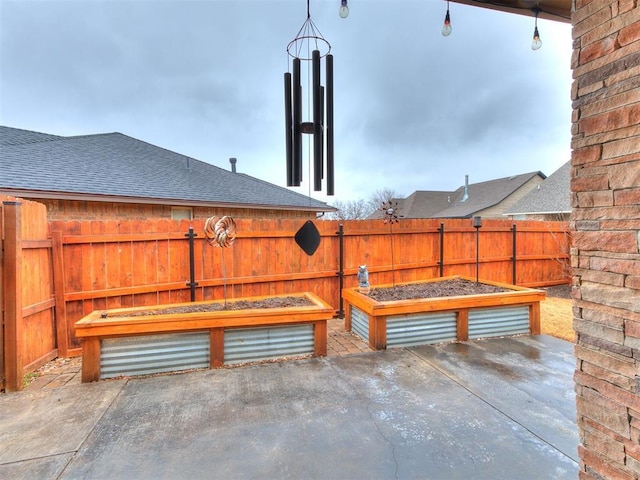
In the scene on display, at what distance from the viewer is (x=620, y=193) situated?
3.65 feet

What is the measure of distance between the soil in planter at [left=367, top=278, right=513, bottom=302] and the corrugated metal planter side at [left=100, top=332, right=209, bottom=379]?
2.25 meters

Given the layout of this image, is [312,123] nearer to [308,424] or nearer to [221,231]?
[221,231]

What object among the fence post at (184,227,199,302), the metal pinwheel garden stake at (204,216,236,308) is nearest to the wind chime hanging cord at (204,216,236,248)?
the metal pinwheel garden stake at (204,216,236,308)

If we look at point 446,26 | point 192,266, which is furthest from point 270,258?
point 446,26

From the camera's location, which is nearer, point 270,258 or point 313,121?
point 313,121

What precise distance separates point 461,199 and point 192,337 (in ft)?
77.4

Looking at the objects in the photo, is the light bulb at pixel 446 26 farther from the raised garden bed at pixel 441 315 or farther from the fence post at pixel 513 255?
the fence post at pixel 513 255

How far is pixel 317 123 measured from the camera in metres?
2.61

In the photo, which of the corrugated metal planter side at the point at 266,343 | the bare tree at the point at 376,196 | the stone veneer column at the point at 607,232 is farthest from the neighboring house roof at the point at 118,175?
the bare tree at the point at 376,196

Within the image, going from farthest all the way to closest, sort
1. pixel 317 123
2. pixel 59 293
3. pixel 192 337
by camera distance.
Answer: pixel 59 293
pixel 192 337
pixel 317 123

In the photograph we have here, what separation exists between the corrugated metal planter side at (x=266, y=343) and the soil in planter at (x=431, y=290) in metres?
1.15

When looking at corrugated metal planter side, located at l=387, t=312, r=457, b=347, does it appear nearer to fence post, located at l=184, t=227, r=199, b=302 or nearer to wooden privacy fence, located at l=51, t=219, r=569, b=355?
wooden privacy fence, located at l=51, t=219, r=569, b=355

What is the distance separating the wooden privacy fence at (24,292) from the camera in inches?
116

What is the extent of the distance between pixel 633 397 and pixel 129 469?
8.09ft
